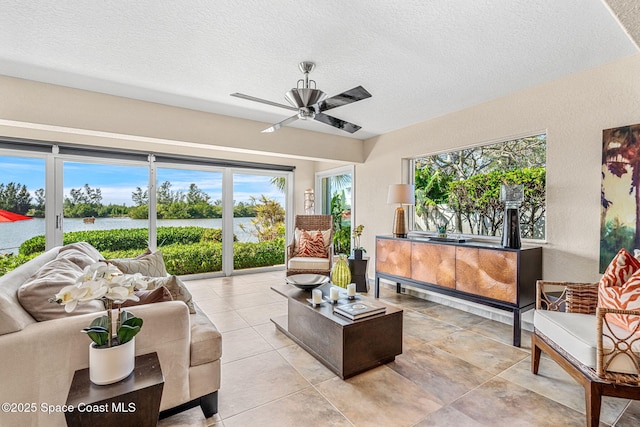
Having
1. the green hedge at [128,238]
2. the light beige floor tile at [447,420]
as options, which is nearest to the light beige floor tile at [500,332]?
the light beige floor tile at [447,420]

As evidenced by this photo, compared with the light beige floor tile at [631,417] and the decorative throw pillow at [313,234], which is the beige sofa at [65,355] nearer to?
the light beige floor tile at [631,417]

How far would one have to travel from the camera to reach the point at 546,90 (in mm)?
2904

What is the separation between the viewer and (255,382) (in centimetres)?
209

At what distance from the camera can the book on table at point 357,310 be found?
2.17m

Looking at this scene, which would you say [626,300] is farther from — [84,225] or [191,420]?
[84,225]

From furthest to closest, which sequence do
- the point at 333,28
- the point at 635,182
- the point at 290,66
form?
the point at 290,66, the point at 635,182, the point at 333,28

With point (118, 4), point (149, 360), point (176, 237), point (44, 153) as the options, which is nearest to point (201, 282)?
point (176, 237)

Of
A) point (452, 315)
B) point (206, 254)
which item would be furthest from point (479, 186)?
point (206, 254)

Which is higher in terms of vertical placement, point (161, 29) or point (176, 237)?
point (161, 29)

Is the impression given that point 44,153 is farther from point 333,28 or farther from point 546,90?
point 546,90

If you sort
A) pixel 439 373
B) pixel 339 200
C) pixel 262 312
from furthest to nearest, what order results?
pixel 339 200
pixel 262 312
pixel 439 373

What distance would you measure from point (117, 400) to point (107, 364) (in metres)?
0.16

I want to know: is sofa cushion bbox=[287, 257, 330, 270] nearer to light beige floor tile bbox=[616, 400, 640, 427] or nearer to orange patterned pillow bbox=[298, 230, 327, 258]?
orange patterned pillow bbox=[298, 230, 327, 258]

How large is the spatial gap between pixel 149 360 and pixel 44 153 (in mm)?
4127
